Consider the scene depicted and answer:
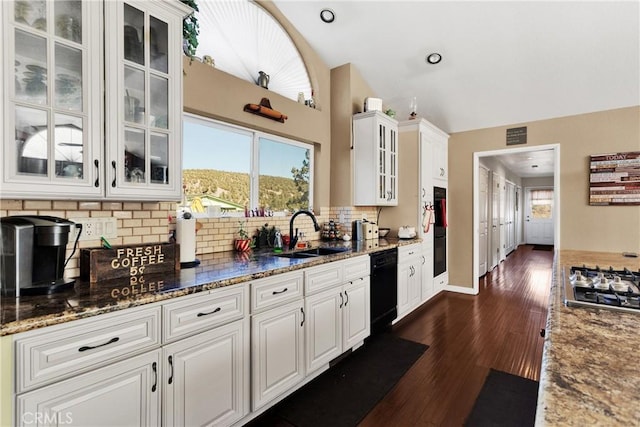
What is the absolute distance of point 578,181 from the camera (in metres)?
3.90

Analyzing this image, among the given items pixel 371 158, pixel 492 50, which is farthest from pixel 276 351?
pixel 492 50

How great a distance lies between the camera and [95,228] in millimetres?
1685

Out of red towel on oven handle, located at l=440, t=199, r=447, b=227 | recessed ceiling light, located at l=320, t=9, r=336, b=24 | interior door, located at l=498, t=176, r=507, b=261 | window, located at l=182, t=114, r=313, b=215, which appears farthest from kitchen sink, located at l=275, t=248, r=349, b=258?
interior door, located at l=498, t=176, r=507, b=261

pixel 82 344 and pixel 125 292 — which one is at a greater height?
pixel 125 292

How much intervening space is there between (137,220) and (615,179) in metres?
5.00

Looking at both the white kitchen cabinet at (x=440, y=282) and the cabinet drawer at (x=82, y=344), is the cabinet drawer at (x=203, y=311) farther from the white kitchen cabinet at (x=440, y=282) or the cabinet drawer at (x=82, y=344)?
the white kitchen cabinet at (x=440, y=282)

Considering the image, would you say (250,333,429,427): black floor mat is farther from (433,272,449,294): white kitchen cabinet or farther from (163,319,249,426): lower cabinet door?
(433,272,449,294): white kitchen cabinet

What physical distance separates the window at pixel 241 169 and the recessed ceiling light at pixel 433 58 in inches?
64.7

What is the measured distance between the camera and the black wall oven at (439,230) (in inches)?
171

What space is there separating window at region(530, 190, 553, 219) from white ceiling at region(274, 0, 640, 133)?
8265 mm

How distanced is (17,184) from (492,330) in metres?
3.96

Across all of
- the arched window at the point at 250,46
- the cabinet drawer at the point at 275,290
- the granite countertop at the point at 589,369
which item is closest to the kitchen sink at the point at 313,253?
the cabinet drawer at the point at 275,290

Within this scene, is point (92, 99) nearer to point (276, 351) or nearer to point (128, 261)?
point (128, 261)

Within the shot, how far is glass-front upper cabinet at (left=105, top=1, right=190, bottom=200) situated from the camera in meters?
1.51
